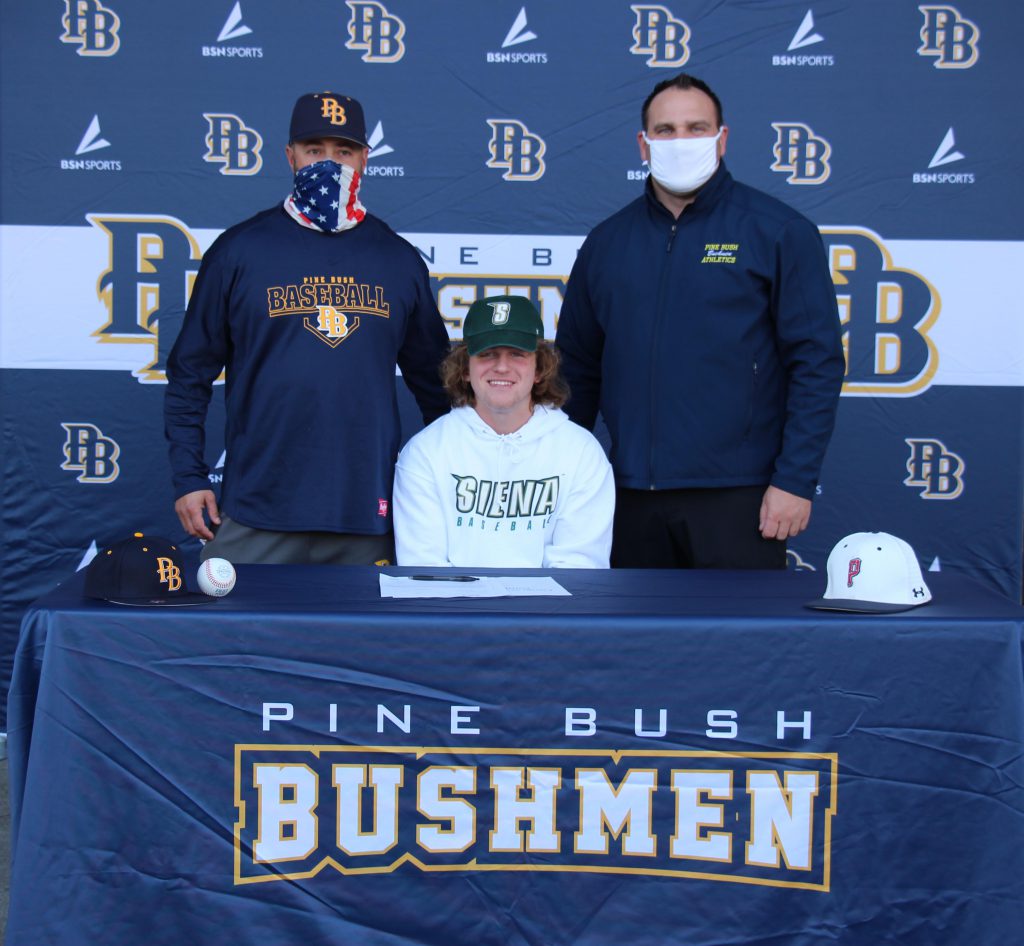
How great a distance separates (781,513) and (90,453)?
74.8 inches

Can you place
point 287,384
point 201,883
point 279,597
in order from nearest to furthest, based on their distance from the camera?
point 201,883 < point 279,597 < point 287,384

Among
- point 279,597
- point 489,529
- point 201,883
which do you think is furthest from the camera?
point 489,529

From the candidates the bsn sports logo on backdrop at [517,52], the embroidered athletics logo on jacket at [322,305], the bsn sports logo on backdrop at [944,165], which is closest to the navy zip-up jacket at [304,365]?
the embroidered athletics logo on jacket at [322,305]

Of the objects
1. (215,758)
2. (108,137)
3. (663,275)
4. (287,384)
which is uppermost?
(108,137)

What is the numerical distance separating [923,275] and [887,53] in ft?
1.92

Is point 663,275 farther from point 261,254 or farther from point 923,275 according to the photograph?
point 923,275

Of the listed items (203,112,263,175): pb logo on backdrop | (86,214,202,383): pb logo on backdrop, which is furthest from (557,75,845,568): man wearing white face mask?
(86,214,202,383): pb logo on backdrop

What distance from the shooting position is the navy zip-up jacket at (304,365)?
2.42 metres

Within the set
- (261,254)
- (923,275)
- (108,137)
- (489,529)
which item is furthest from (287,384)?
(923,275)

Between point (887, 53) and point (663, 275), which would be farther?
point (887, 53)

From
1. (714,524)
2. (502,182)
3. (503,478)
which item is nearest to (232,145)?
(502,182)

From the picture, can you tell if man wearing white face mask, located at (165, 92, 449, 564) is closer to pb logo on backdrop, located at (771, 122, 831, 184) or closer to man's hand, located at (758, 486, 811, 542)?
man's hand, located at (758, 486, 811, 542)

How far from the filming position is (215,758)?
1.62 meters

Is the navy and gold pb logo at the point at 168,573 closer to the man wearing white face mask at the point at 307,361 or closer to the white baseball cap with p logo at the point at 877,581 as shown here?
the man wearing white face mask at the point at 307,361
